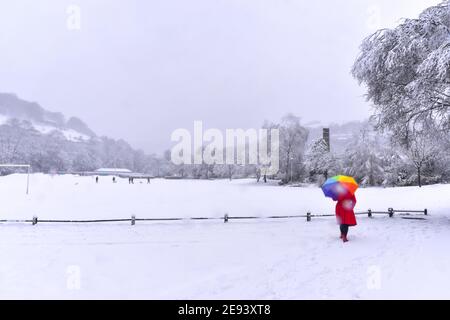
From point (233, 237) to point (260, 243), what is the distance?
5.40ft

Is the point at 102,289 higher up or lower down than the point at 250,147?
lower down

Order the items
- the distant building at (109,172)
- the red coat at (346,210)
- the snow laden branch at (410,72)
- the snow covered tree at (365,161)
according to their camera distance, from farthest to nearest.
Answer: the distant building at (109,172)
the snow covered tree at (365,161)
the snow laden branch at (410,72)
the red coat at (346,210)

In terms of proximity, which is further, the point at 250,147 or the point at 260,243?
→ the point at 250,147

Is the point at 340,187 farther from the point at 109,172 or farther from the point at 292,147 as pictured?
the point at 109,172

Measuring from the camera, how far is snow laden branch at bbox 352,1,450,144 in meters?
13.8

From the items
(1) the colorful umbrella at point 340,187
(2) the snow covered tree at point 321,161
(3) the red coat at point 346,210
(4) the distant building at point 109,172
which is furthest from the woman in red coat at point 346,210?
(4) the distant building at point 109,172

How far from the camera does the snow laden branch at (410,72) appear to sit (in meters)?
13.8

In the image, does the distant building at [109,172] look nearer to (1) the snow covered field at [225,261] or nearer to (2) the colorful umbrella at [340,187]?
(1) the snow covered field at [225,261]

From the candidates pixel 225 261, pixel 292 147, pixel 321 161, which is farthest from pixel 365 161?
pixel 225 261

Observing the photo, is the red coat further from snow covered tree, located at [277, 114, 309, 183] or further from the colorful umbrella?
snow covered tree, located at [277, 114, 309, 183]
